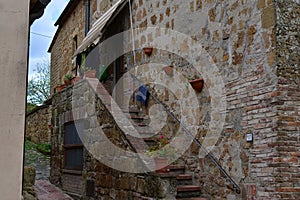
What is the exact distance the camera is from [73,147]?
8609 millimetres

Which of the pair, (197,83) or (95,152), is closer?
(197,83)

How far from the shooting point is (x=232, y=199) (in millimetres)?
5531

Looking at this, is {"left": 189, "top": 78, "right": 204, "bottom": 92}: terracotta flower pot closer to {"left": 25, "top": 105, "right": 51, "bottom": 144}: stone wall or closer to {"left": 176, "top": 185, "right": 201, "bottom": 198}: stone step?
{"left": 176, "top": 185, "right": 201, "bottom": 198}: stone step

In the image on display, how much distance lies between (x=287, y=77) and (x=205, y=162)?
6.45 feet

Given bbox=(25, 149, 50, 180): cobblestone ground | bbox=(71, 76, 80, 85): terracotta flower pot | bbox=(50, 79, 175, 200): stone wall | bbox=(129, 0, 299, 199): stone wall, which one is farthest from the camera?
bbox=(25, 149, 50, 180): cobblestone ground

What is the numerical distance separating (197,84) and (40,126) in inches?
362

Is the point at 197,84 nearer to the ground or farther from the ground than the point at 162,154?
farther from the ground

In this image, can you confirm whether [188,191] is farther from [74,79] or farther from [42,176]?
[42,176]

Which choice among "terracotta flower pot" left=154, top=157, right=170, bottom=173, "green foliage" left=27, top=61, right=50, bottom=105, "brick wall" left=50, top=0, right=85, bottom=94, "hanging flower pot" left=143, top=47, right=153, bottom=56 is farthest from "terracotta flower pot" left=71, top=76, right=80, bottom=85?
"green foliage" left=27, top=61, right=50, bottom=105

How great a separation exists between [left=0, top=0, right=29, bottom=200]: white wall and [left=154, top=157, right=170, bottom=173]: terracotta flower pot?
3165mm

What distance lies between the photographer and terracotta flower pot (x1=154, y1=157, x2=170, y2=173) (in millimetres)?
5679

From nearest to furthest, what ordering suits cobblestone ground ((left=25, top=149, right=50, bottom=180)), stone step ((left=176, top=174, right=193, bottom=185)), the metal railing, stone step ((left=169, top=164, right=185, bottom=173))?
1. the metal railing
2. stone step ((left=176, top=174, right=193, bottom=185))
3. stone step ((left=169, top=164, right=185, bottom=173))
4. cobblestone ground ((left=25, top=149, right=50, bottom=180))

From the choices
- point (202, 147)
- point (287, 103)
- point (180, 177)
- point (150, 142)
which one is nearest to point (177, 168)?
point (180, 177)

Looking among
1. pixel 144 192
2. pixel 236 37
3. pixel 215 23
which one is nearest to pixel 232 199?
pixel 144 192
